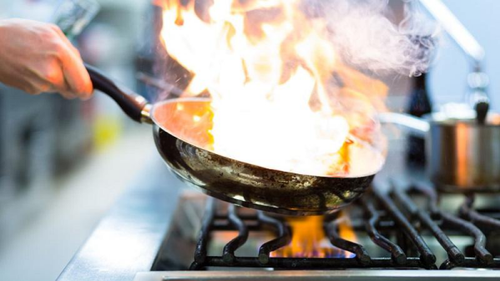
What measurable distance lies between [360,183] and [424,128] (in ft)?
1.42

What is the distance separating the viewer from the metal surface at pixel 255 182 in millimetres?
621

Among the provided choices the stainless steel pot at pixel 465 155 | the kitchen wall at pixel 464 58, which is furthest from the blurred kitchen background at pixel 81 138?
the stainless steel pot at pixel 465 155

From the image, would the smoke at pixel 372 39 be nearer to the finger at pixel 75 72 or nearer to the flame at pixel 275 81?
the flame at pixel 275 81

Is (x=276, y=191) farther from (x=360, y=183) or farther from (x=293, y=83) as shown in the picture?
(x=293, y=83)

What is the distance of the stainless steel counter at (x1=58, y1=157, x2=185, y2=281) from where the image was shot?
0.60 meters

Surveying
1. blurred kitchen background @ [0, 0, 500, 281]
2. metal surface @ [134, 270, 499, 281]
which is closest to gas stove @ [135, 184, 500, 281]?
metal surface @ [134, 270, 499, 281]

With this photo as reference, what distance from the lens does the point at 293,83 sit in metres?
0.84

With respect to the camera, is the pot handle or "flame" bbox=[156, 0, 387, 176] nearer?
"flame" bbox=[156, 0, 387, 176]

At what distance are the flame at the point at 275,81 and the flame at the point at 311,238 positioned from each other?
0.37ft

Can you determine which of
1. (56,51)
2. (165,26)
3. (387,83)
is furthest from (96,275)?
(387,83)

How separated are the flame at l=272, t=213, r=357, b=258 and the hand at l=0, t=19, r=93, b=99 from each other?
36 cm

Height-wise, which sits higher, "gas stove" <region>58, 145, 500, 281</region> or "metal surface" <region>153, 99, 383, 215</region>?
"metal surface" <region>153, 99, 383, 215</region>

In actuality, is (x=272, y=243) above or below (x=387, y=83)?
below

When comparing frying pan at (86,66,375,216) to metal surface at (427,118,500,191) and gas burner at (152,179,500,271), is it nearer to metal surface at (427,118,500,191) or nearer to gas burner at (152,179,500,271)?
gas burner at (152,179,500,271)
